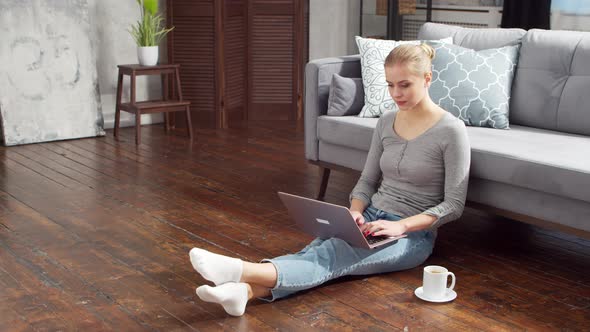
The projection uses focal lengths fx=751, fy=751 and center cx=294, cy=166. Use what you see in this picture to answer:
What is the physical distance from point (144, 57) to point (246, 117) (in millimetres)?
1003

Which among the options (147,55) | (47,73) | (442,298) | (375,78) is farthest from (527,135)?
(47,73)

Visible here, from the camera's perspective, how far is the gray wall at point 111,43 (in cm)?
518

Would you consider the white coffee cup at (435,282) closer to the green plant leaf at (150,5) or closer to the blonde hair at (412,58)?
the blonde hair at (412,58)

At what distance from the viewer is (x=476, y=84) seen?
3.22 metres

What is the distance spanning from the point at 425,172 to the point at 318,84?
104 cm

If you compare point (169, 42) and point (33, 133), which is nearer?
point (33, 133)

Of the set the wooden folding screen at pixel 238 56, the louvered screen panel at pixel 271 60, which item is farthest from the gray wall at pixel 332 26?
the louvered screen panel at pixel 271 60

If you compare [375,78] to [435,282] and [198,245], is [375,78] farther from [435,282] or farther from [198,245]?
[435,282]

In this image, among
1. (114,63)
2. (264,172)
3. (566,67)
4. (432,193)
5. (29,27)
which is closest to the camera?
(432,193)

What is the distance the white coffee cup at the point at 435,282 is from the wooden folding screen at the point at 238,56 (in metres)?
3.19

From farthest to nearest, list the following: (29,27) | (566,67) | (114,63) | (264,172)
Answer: (114,63) < (29,27) < (264,172) < (566,67)

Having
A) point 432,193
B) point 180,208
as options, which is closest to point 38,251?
point 180,208

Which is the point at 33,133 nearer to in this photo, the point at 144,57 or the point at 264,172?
the point at 144,57

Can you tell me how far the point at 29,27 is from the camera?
4.68 meters
